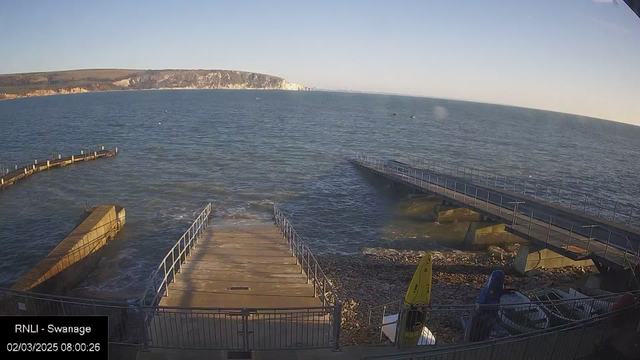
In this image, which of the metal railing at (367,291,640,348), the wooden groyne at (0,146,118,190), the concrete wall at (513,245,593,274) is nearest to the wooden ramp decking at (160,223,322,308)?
the metal railing at (367,291,640,348)

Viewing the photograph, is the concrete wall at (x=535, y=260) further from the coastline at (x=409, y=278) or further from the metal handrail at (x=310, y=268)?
the metal handrail at (x=310, y=268)

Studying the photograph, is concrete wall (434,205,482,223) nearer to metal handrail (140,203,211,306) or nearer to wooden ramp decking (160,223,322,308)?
wooden ramp decking (160,223,322,308)

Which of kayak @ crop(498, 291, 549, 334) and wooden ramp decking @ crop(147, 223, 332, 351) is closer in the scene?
wooden ramp decking @ crop(147, 223, 332, 351)

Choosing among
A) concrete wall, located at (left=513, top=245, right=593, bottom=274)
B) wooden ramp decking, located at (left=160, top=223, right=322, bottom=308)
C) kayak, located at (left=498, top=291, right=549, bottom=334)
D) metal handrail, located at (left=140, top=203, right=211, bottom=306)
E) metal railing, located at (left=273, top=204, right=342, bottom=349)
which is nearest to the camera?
metal railing, located at (left=273, top=204, right=342, bottom=349)

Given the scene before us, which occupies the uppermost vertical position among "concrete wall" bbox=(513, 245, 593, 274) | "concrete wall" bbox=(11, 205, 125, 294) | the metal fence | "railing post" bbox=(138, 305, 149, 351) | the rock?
"railing post" bbox=(138, 305, 149, 351)

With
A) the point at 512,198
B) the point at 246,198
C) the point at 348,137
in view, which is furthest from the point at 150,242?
the point at 348,137

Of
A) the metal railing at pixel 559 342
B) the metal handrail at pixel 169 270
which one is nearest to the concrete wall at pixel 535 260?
the metal railing at pixel 559 342
